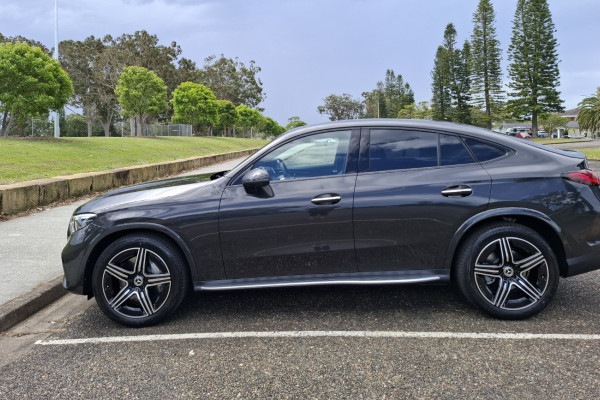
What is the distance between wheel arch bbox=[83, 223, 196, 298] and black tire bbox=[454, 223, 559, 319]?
7.15ft

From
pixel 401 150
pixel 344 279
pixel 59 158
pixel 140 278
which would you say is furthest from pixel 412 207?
pixel 59 158

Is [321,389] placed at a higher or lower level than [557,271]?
lower

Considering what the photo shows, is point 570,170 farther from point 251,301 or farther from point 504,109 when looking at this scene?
point 504,109

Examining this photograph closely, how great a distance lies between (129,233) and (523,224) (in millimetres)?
3229

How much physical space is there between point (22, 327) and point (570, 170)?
15.6ft

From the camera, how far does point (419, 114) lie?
104 metres

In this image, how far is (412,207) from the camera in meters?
3.99

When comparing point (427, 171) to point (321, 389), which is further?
point (427, 171)

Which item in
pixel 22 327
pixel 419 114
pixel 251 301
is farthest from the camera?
pixel 419 114

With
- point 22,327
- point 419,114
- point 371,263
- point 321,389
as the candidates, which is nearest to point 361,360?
point 321,389

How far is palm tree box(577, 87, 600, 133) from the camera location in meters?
57.7

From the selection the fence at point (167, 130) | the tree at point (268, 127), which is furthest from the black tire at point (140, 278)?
the tree at point (268, 127)

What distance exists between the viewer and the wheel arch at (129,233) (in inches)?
160

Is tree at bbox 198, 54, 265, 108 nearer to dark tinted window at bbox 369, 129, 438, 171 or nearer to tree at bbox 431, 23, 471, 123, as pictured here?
tree at bbox 431, 23, 471, 123
